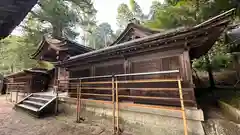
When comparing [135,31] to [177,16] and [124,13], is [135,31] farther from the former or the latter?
[124,13]

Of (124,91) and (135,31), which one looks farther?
(135,31)

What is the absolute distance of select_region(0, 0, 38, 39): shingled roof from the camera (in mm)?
1673

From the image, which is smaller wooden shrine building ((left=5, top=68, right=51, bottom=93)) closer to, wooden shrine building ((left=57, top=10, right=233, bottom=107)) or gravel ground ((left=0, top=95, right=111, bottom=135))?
gravel ground ((left=0, top=95, right=111, bottom=135))

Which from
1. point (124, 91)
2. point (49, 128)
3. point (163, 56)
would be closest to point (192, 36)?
point (163, 56)

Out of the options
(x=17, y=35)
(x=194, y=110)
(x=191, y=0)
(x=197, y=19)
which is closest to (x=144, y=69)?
(x=194, y=110)

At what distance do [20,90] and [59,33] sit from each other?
733cm

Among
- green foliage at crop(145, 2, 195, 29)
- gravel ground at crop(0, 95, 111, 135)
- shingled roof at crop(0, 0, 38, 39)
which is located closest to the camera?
shingled roof at crop(0, 0, 38, 39)

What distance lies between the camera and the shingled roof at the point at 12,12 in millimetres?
1673

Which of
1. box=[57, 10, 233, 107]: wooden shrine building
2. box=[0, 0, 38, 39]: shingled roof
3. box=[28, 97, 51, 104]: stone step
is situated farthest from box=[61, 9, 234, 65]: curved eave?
box=[28, 97, 51, 104]: stone step

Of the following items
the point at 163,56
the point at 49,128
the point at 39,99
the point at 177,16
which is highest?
the point at 177,16

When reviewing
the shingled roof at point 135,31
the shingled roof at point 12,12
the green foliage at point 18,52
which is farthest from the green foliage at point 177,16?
the green foliage at point 18,52

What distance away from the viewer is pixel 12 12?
1.81 meters

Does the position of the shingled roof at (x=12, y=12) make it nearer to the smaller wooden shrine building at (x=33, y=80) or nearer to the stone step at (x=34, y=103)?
the stone step at (x=34, y=103)

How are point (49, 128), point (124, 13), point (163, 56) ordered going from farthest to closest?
1. point (124, 13)
2. point (49, 128)
3. point (163, 56)
